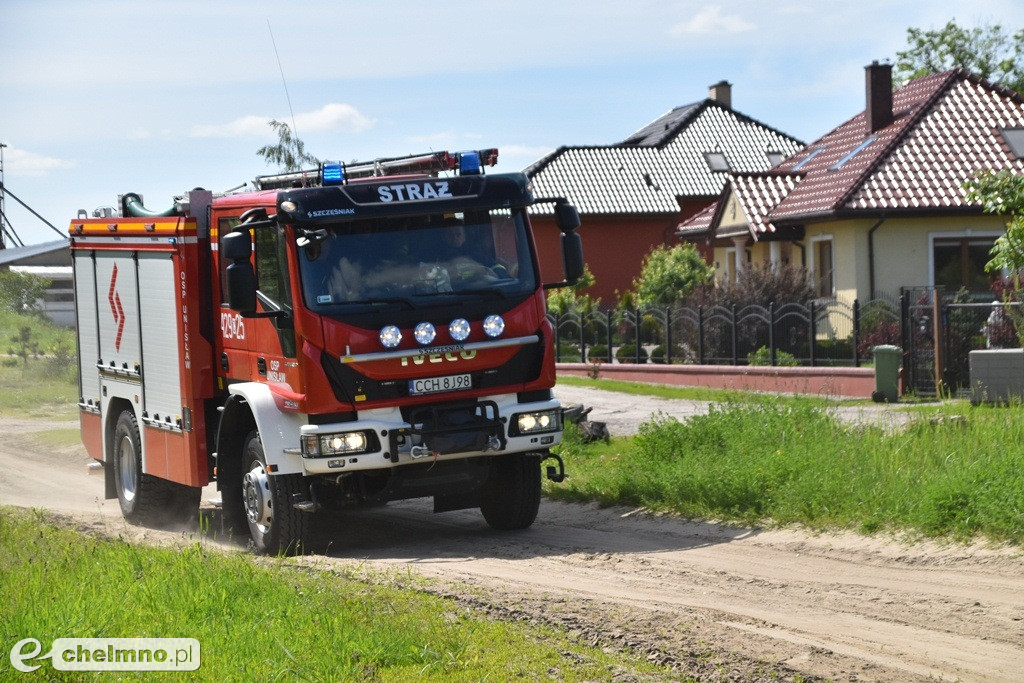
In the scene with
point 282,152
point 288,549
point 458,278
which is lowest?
point 288,549

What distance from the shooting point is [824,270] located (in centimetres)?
3316

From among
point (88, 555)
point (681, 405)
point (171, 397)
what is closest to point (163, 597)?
point (88, 555)

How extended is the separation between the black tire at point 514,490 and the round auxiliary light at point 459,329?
1418mm

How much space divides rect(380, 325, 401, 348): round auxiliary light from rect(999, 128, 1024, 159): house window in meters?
25.6

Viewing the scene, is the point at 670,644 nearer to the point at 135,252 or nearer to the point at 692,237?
the point at 135,252

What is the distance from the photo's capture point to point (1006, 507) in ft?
30.9

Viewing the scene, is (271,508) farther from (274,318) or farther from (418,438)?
(274,318)

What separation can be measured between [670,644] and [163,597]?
3141mm

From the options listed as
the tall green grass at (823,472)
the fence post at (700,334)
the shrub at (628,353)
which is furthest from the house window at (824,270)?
the tall green grass at (823,472)

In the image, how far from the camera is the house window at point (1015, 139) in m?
31.8

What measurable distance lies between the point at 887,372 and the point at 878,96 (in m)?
17.4

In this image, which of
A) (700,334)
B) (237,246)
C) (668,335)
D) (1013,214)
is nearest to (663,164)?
(668,335)

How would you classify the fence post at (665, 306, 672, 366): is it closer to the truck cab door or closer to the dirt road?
the dirt road

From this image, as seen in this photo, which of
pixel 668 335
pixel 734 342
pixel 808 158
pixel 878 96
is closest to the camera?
pixel 734 342
